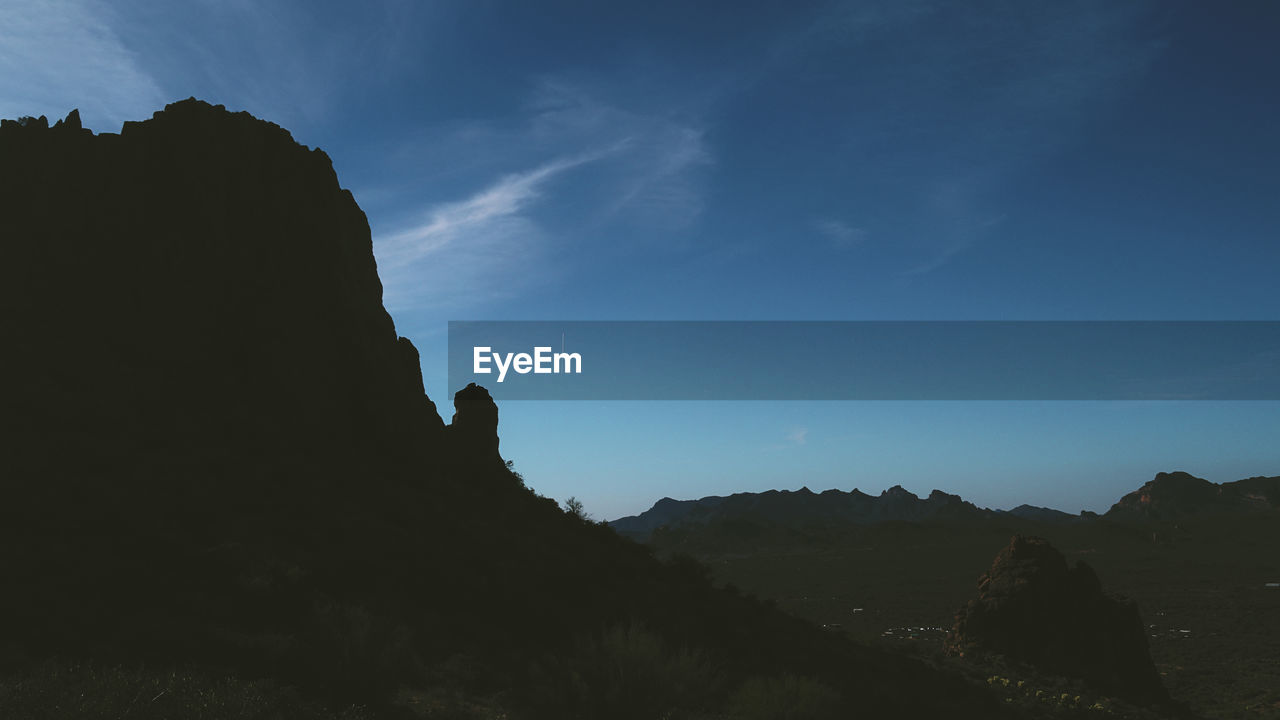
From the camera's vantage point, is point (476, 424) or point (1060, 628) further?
point (476, 424)

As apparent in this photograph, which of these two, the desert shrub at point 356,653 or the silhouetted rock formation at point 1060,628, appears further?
the silhouetted rock formation at point 1060,628

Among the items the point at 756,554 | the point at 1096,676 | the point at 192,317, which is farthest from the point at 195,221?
the point at 756,554

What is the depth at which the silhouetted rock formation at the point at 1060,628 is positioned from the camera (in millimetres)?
31219

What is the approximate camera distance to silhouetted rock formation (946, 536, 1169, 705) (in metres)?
31.2

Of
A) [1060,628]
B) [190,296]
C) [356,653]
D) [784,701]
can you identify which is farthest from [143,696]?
[1060,628]

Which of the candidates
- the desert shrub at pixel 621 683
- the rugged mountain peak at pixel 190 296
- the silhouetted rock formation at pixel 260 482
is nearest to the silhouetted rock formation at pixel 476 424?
the silhouetted rock formation at pixel 260 482

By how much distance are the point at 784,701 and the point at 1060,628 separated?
25.0 m

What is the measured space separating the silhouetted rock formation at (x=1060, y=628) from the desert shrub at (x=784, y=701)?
2128 centimetres

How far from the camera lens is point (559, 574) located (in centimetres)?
2417

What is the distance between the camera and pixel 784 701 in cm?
1428

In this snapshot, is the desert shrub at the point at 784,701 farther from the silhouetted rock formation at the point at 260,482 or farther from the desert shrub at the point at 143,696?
the desert shrub at the point at 143,696

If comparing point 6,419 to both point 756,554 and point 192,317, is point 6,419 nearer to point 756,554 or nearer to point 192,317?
point 192,317

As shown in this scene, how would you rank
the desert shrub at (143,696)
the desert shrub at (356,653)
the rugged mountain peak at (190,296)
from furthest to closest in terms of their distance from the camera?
the rugged mountain peak at (190,296) → the desert shrub at (356,653) → the desert shrub at (143,696)

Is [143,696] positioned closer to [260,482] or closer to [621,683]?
[621,683]
